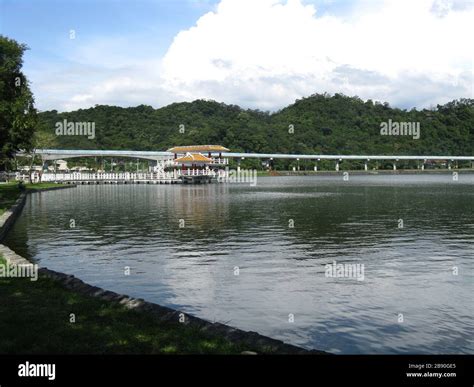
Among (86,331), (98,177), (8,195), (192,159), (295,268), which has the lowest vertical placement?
(295,268)

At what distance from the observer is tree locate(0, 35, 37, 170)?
38.3 metres

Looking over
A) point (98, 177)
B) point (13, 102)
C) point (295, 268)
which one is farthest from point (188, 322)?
point (98, 177)

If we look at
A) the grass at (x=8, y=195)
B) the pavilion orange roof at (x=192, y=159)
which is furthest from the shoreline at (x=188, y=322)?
the pavilion orange roof at (x=192, y=159)

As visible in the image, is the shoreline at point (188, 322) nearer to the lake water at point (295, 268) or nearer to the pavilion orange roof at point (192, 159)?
the lake water at point (295, 268)

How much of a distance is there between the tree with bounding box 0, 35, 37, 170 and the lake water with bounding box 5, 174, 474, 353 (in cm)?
772

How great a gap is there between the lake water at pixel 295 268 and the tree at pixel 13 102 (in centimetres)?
772

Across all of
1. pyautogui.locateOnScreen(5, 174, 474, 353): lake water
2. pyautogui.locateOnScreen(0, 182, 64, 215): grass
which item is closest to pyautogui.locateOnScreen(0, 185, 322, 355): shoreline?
pyautogui.locateOnScreen(5, 174, 474, 353): lake water

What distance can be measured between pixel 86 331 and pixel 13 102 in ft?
116

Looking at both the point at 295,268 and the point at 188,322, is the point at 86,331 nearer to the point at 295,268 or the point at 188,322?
the point at 188,322

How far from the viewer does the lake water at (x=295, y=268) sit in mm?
13062

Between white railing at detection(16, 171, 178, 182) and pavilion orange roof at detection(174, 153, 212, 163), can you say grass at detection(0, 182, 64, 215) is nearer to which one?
white railing at detection(16, 171, 178, 182)

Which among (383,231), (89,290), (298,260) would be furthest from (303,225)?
(89,290)

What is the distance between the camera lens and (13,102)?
40938 millimetres

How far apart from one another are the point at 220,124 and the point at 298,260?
16762cm
